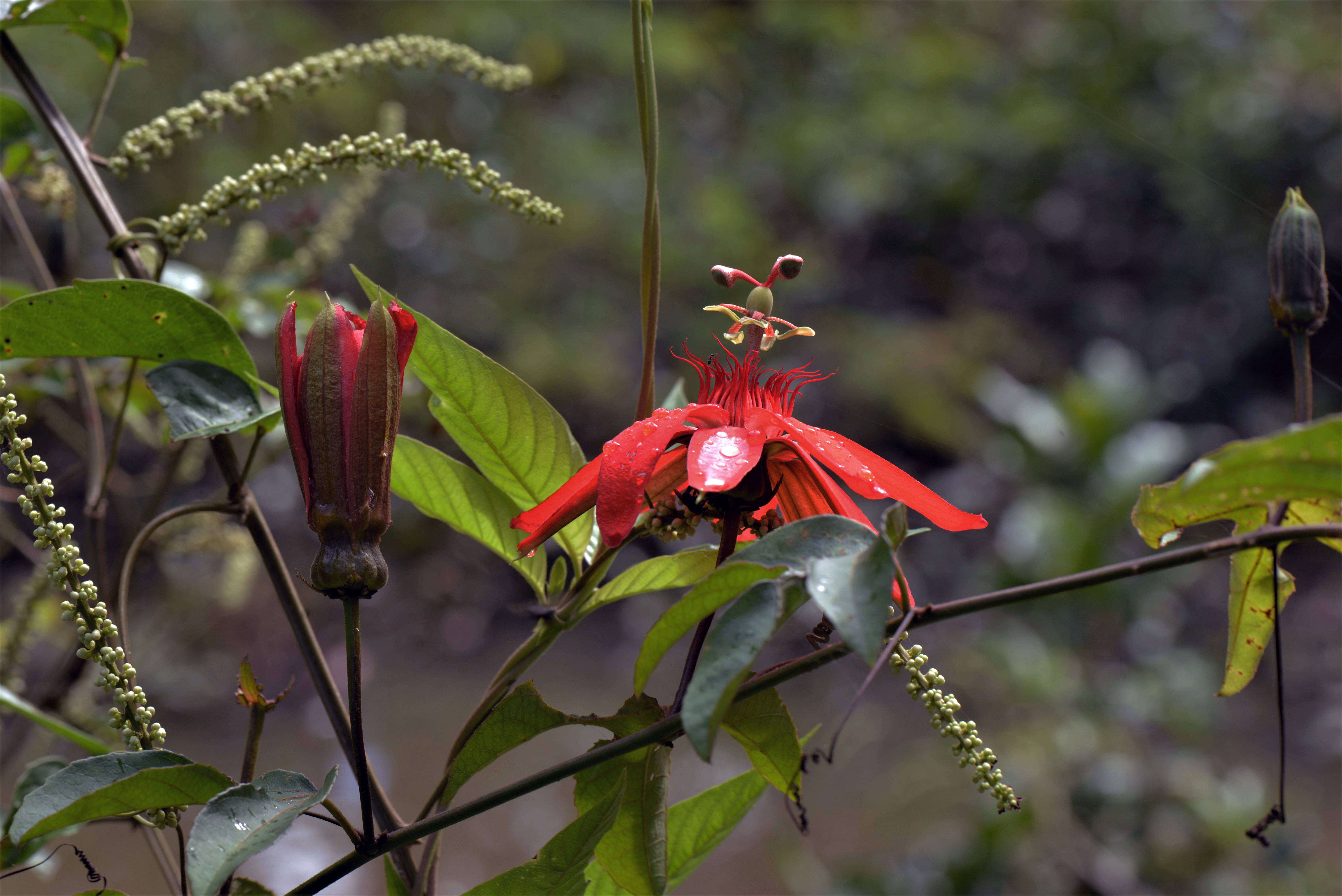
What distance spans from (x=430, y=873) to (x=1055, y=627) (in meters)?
1.25

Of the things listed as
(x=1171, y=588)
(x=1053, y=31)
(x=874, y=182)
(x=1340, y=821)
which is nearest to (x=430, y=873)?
(x=1171, y=588)

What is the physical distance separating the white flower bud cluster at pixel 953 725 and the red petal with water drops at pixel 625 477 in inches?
2.5

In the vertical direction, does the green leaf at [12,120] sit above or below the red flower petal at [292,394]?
above

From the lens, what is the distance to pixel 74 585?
0.60ft

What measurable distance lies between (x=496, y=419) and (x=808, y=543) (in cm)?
11

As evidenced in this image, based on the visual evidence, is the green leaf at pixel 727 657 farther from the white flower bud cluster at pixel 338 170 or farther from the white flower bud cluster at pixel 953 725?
the white flower bud cluster at pixel 338 170

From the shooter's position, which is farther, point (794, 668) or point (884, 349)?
point (884, 349)

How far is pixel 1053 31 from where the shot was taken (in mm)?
2178

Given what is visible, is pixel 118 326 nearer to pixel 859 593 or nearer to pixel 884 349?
pixel 859 593

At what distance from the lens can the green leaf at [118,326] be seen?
0.74 feet

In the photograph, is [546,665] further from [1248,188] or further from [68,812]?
[1248,188]

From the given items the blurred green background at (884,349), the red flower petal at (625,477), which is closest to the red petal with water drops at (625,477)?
the red flower petal at (625,477)

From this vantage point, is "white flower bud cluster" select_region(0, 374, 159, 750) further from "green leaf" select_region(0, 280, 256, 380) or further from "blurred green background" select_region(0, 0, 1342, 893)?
"blurred green background" select_region(0, 0, 1342, 893)

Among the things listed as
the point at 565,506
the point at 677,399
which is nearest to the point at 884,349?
the point at 677,399
